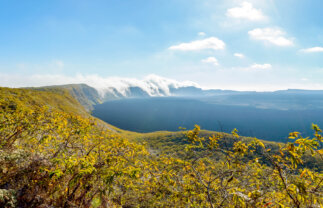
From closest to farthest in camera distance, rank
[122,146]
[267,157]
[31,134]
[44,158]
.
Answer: [267,157], [44,158], [122,146], [31,134]

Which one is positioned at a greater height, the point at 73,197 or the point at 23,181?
the point at 23,181

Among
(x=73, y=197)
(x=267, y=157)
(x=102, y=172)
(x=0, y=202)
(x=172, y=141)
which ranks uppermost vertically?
(x=267, y=157)

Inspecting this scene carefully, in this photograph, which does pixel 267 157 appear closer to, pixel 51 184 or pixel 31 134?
pixel 51 184

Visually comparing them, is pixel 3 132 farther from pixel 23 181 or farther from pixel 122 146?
pixel 122 146

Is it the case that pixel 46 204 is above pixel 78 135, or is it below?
below

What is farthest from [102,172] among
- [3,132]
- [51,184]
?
[3,132]

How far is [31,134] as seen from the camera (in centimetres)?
845

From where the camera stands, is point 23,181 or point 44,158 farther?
point 44,158

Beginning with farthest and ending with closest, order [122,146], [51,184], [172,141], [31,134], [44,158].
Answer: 1. [172,141]
2. [31,134]
3. [122,146]
4. [44,158]
5. [51,184]

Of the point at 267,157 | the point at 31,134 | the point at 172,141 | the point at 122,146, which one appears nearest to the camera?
the point at 267,157

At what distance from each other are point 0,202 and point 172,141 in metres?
144

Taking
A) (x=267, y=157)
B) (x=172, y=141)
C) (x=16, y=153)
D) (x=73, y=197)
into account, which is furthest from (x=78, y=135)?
(x=172, y=141)

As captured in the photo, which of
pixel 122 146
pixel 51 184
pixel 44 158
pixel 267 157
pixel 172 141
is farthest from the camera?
pixel 172 141

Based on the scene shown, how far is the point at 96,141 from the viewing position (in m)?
8.60
